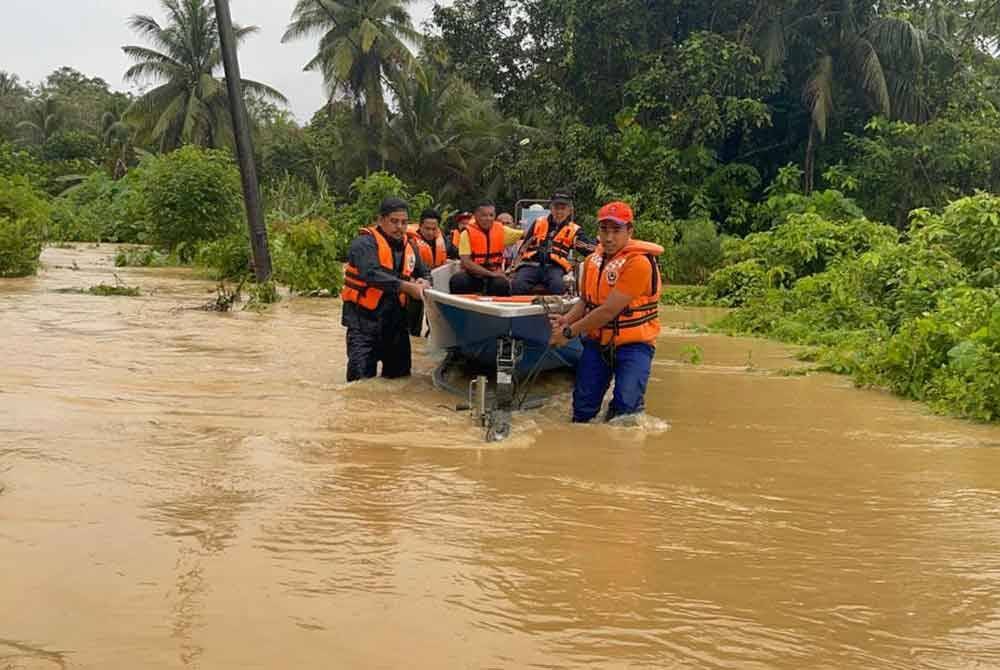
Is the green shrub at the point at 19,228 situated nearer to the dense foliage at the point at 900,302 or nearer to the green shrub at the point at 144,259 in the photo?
the green shrub at the point at 144,259

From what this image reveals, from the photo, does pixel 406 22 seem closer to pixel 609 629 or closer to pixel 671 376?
pixel 671 376

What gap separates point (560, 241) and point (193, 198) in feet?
44.6

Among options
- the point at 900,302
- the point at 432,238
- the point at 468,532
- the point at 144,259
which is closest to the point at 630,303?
the point at 468,532

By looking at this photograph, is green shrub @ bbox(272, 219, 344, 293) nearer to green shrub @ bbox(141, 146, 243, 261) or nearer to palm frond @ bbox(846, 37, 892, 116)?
green shrub @ bbox(141, 146, 243, 261)

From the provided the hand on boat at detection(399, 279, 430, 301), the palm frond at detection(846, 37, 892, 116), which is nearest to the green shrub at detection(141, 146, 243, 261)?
the palm frond at detection(846, 37, 892, 116)

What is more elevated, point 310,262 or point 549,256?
point 549,256

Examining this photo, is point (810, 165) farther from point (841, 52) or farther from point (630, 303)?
point (630, 303)

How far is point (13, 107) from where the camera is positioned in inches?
2186

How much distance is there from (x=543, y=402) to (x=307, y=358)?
9.96 feet

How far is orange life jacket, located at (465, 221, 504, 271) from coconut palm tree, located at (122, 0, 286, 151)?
95.9 ft

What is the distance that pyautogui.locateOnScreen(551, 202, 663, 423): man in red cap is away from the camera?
670cm

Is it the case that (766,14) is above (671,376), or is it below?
above

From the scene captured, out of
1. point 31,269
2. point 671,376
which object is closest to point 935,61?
point 671,376

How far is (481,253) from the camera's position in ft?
32.1
